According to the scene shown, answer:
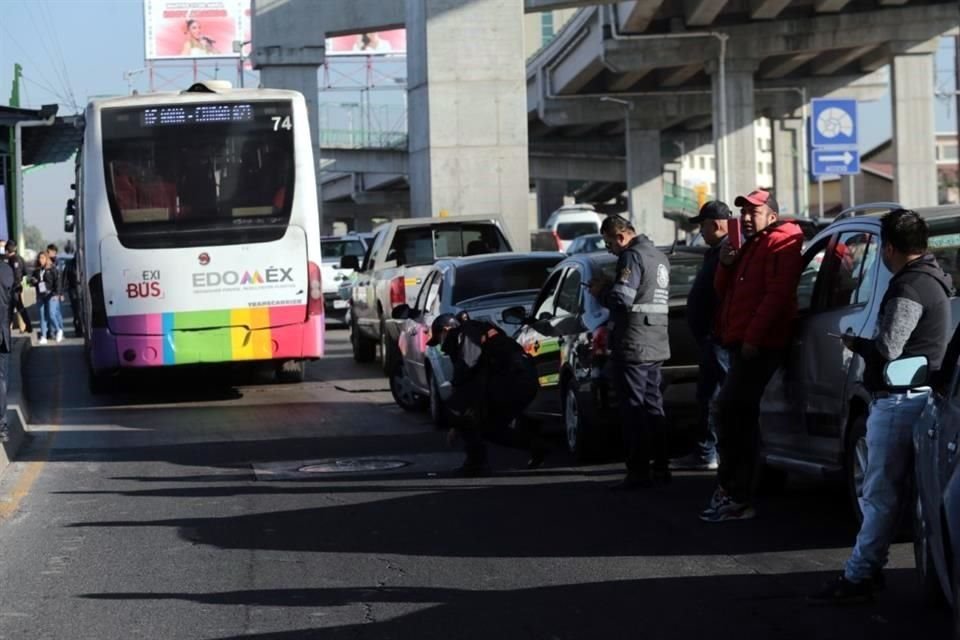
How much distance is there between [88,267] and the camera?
63.6 ft

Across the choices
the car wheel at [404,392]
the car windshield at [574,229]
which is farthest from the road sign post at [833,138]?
the car wheel at [404,392]

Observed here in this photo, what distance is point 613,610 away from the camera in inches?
301

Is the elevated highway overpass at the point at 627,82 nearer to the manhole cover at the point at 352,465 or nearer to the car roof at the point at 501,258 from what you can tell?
the car roof at the point at 501,258

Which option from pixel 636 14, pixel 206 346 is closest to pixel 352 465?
pixel 206 346

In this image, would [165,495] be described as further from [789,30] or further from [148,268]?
[789,30]

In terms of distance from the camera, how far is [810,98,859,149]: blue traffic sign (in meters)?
49.6

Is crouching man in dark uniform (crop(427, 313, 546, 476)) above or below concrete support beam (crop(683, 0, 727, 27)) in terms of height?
below

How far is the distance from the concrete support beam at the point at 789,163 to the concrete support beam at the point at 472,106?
51.0 m

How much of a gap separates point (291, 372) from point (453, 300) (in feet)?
19.9

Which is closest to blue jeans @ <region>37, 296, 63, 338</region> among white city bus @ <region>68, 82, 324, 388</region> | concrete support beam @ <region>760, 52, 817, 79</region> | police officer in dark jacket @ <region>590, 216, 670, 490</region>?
white city bus @ <region>68, 82, 324, 388</region>

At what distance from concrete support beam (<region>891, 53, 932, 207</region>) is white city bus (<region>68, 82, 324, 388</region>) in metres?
44.7

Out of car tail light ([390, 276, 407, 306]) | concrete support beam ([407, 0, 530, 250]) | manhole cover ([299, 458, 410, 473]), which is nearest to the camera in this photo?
manhole cover ([299, 458, 410, 473])

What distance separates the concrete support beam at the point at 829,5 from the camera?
50803 mm

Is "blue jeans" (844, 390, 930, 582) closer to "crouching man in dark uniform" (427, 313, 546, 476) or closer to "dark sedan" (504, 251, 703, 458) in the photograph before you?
"dark sedan" (504, 251, 703, 458)
